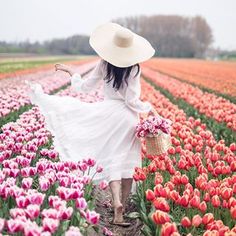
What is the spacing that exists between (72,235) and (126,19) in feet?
464

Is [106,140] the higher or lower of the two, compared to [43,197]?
lower

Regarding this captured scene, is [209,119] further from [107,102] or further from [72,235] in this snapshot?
[72,235]

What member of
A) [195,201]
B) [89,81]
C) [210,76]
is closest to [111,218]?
[89,81]

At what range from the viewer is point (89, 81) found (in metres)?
4.79

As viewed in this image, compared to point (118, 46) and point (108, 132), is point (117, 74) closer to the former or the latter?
point (118, 46)

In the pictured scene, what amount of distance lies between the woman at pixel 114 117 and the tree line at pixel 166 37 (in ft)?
318

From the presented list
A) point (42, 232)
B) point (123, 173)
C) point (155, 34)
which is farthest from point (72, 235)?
point (155, 34)

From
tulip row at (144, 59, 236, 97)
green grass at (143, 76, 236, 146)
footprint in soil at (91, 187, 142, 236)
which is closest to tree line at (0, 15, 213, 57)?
tulip row at (144, 59, 236, 97)

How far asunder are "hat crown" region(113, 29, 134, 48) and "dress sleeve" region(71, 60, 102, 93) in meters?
0.25

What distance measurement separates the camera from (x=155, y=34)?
128750 mm

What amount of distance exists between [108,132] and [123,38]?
2.70 feet

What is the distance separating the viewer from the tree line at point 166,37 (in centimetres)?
10619

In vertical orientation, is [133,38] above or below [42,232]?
above

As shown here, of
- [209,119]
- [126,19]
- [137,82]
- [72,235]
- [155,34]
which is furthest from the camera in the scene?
[126,19]
